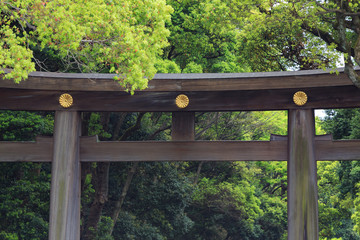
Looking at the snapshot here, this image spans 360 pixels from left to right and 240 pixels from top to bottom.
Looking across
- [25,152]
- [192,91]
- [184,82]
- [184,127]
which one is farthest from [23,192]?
[184,82]

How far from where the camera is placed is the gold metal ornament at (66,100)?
31.9 ft

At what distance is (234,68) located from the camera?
64.5 feet

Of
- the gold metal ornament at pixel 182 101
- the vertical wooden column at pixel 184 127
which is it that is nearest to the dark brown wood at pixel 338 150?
the vertical wooden column at pixel 184 127

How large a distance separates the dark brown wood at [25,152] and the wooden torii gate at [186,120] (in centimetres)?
2

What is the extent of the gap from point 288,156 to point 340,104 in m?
1.28

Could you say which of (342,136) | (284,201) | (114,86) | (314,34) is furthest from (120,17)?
(284,201)

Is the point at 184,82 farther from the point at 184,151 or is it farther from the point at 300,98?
the point at 300,98

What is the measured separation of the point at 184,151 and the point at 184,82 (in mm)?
1265

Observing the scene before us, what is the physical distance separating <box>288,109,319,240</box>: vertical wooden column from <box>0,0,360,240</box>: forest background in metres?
1.20

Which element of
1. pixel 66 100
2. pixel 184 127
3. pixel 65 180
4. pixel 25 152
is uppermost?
pixel 66 100

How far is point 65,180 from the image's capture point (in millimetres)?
9562

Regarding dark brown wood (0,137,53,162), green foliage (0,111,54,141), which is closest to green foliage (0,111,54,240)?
green foliage (0,111,54,141)

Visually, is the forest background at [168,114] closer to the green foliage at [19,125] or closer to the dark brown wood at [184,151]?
the green foliage at [19,125]

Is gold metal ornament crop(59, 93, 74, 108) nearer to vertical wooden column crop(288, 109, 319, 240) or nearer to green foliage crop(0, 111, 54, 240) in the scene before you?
vertical wooden column crop(288, 109, 319, 240)
